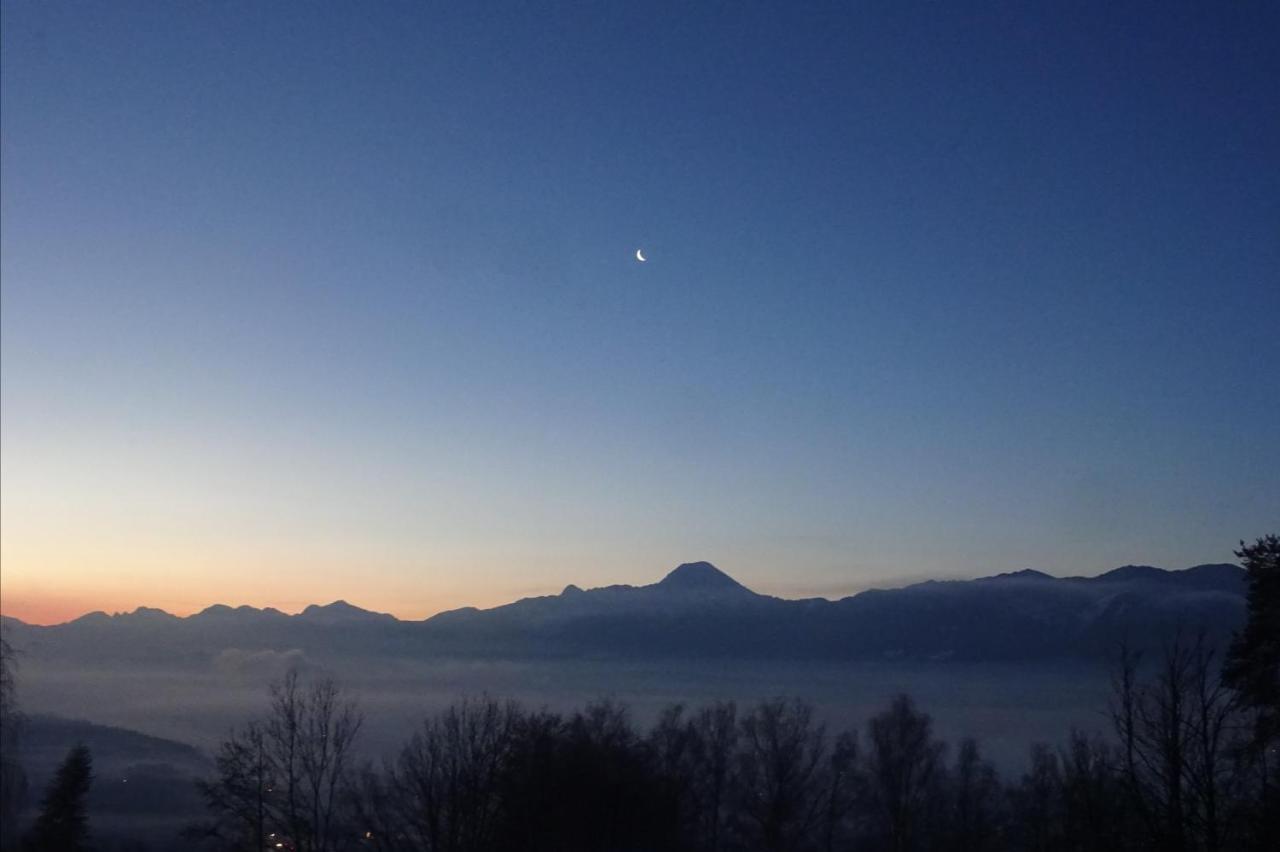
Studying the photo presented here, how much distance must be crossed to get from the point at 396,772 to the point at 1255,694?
2362 centimetres

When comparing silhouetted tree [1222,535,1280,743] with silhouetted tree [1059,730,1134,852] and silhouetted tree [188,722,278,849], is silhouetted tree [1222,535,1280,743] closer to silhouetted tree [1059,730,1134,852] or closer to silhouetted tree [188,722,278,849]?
silhouetted tree [1059,730,1134,852]

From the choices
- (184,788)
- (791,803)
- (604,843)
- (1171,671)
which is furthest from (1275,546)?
(184,788)

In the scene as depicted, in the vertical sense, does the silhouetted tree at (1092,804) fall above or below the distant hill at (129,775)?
above

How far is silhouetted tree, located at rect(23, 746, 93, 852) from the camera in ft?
95.8

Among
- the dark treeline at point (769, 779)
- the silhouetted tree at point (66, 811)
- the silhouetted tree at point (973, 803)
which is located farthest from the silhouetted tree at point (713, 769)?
the silhouetted tree at point (66, 811)

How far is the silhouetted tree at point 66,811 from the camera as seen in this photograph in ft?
95.8

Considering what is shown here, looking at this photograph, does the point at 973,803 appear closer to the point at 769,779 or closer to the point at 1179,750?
the point at 769,779

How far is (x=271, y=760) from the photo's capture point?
2748cm

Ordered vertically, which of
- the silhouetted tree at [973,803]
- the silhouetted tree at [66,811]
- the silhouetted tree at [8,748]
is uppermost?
the silhouetted tree at [8,748]

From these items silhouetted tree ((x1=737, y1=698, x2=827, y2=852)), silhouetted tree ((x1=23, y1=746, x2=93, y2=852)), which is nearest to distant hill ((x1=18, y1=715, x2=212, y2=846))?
silhouetted tree ((x1=23, y1=746, x2=93, y2=852))

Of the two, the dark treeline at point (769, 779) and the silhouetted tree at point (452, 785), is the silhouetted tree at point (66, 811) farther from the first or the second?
the silhouetted tree at point (452, 785)

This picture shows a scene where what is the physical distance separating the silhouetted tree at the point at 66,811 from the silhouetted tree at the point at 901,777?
37.3 metres

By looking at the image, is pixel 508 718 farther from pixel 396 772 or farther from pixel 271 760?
pixel 271 760

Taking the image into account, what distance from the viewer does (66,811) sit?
30.8m
